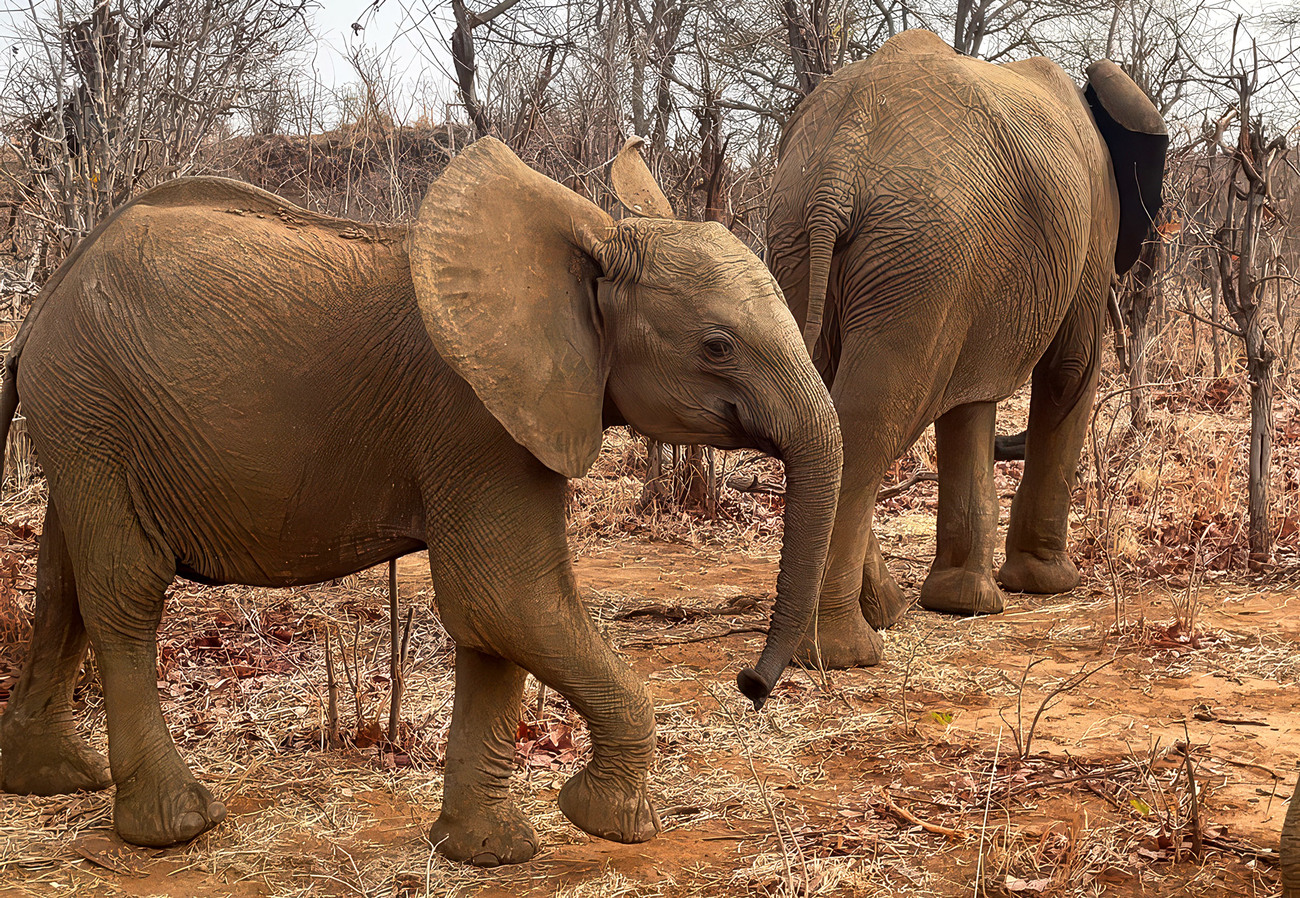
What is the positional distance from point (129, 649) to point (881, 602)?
346 cm

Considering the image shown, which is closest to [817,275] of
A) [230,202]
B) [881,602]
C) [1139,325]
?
[881,602]

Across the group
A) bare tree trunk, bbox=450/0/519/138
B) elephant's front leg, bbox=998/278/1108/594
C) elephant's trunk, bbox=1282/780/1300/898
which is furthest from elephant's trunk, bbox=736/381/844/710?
bare tree trunk, bbox=450/0/519/138

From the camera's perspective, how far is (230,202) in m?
3.91

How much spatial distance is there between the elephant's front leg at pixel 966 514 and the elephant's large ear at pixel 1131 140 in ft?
4.60

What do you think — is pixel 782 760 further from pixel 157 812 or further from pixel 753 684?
pixel 157 812

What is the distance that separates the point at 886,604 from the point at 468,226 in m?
3.45

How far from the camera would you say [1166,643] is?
5676 mm

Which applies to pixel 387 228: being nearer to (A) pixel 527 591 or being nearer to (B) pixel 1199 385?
(A) pixel 527 591

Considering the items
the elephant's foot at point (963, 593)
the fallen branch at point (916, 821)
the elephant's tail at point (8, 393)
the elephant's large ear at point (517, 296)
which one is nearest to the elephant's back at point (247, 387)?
the elephant's large ear at point (517, 296)

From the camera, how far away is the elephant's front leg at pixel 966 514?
6.21 metres

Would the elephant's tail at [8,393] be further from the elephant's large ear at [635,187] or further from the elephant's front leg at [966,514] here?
the elephant's front leg at [966,514]

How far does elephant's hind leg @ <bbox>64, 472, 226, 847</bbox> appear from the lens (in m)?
3.69

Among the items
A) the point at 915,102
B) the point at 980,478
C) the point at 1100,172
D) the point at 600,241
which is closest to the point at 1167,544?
the point at 980,478

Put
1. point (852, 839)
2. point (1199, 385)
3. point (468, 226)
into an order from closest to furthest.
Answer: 1. point (468, 226)
2. point (852, 839)
3. point (1199, 385)
